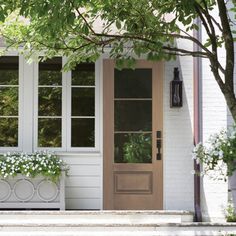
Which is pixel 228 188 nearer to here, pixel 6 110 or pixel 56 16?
pixel 6 110

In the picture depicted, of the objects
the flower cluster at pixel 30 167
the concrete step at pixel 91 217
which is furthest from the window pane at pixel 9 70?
the concrete step at pixel 91 217

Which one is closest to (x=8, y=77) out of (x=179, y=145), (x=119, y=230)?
(x=179, y=145)

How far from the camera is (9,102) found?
792 cm

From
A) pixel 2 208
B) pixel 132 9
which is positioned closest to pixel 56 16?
pixel 132 9

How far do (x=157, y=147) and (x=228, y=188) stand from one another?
3.91ft

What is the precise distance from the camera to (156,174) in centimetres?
775

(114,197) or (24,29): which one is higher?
(24,29)

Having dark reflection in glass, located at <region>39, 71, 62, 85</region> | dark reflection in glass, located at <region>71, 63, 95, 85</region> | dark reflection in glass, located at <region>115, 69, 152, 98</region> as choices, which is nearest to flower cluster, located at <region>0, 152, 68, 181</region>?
dark reflection in glass, located at <region>39, 71, 62, 85</region>

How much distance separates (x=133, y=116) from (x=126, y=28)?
109 inches

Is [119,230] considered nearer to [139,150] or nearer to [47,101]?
[139,150]

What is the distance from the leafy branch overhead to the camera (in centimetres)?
426

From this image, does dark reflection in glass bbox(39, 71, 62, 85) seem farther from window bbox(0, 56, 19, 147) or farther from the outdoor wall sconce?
the outdoor wall sconce

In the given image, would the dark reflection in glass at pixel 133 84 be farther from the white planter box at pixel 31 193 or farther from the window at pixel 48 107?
the white planter box at pixel 31 193

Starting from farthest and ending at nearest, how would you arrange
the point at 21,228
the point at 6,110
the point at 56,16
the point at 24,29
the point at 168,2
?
1. the point at 6,110
2. the point at 21,228
3. the point at 24,29
4. the point at 168,2
5. the point at 56,16
